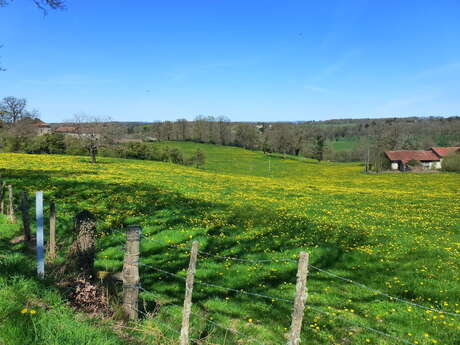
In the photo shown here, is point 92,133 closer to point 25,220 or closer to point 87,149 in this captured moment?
point 87,149

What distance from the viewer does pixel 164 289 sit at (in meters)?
7.73

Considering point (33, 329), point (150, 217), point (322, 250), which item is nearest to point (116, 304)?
point (33, 329)

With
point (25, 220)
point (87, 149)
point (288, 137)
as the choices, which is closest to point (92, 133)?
point (87, 149)

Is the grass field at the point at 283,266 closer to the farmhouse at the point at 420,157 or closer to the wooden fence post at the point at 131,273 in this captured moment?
the wooden fence post at the point at 131,273

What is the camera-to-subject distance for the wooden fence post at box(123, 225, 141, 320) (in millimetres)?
5559

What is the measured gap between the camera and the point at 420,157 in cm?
10300

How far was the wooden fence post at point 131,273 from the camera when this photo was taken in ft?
18.2

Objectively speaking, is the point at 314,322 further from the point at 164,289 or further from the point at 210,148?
the point at 210,148

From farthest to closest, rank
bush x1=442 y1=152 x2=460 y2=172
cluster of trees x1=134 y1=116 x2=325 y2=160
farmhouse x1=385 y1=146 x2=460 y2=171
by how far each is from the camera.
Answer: cluster of trees x1=134 y1=116 x2=325 y2=160 → farmhouse x1=385 y1=146 x2=460 y2=171 → bush x1=442 y1=152 x2=460 y2=172

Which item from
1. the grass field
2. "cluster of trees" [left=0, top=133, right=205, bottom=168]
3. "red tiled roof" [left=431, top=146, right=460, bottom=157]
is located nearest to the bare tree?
"cluster of trees" [left=0, top=133, right=205, bottom=168]

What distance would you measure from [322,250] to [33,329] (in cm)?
916

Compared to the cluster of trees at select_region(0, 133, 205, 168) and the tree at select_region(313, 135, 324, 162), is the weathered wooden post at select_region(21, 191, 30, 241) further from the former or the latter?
the tree at select_region(313, 135, 324, 162)

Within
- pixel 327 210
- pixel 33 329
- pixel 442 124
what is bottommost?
pixel 327 210

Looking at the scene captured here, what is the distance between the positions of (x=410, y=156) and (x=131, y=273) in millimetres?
111786
